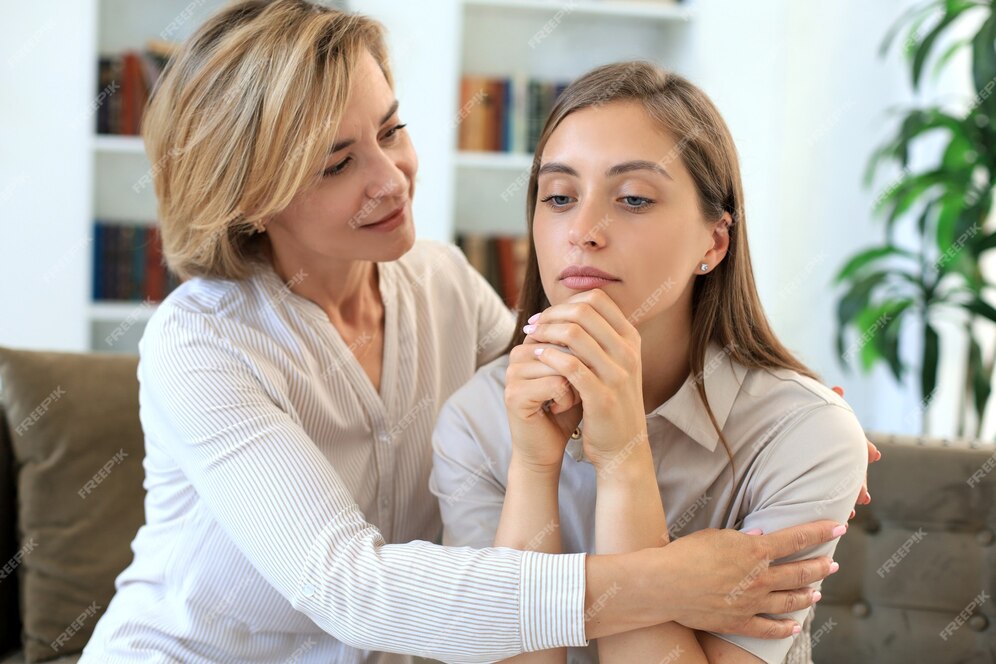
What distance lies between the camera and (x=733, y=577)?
3.92ft

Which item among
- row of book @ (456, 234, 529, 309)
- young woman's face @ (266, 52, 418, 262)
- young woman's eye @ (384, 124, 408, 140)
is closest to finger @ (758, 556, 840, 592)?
young woman's face @ (266, 52, 418, 262)

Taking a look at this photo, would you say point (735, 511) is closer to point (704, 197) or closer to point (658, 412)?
point (658, 412)

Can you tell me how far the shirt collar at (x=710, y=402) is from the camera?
1.37m

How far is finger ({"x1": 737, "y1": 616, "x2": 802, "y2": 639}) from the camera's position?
122cm

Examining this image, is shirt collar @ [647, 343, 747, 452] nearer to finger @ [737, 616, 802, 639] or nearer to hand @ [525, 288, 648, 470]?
hand @ [525, 288, 648, 470]

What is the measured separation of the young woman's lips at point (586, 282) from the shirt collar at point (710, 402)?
21 centimetres

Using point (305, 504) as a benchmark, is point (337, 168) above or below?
above

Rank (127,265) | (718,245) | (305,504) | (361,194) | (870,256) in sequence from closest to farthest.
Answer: (305,504) < (718,245) < (361,194) < (870,256) < (127,265)

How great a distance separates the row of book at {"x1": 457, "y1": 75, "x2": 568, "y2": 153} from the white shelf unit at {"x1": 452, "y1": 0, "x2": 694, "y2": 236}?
15 centimetres

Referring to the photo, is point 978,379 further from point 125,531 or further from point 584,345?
point 125,531

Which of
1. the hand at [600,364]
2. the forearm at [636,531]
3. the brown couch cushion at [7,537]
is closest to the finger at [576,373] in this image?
the hand at [600,364]

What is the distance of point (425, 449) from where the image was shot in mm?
1679

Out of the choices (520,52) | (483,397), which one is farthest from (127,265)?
(483,397)

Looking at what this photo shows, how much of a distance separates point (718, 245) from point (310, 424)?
66 centimetres
